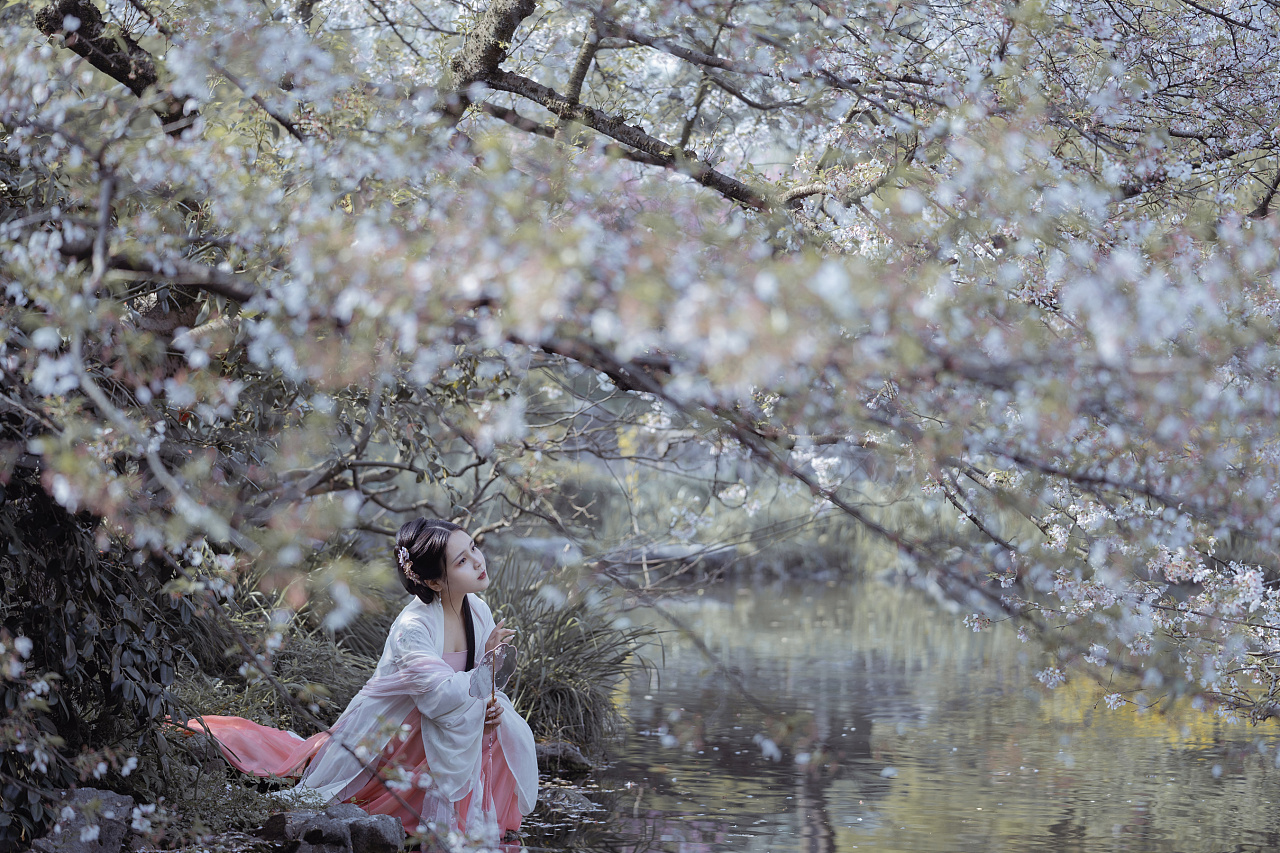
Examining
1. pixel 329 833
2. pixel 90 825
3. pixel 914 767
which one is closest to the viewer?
pixel 90 825

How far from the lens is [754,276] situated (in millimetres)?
1633

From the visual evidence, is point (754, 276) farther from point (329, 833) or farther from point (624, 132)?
point (329, 833)

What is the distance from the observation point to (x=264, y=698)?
17.2 ft

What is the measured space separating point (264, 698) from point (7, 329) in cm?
319

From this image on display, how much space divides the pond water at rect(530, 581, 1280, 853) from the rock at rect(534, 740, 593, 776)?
0.17m

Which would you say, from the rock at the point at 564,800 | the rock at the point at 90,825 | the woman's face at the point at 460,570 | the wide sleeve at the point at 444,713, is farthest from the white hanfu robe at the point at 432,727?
the rock at the point at 90,825

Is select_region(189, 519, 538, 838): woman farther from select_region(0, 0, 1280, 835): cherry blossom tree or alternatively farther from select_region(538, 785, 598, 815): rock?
select_region(0, 0, 1280, 835): cherry blossom tree

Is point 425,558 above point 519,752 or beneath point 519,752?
above

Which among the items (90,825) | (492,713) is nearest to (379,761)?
(492,713)

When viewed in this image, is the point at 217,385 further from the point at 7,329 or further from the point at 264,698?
the point at 264,698

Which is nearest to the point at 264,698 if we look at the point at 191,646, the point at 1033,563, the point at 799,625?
the point at 191,646

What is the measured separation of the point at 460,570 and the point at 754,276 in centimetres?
280

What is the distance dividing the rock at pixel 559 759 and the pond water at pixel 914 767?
0.17 m

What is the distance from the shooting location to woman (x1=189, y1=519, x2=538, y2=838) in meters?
4.07
